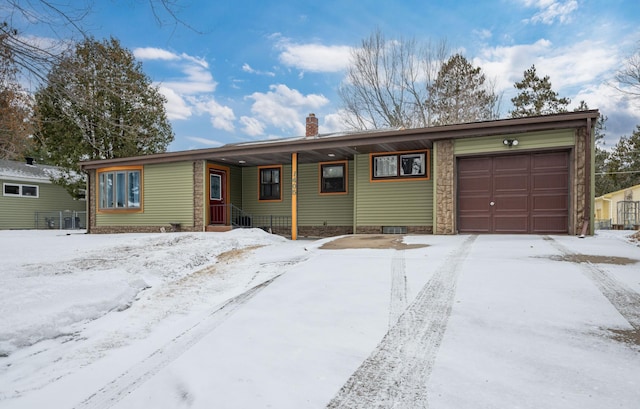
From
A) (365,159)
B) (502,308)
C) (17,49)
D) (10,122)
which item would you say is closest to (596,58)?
(365,159)

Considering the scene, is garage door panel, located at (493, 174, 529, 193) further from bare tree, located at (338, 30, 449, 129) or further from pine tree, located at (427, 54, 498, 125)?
bare tree, located at (338, 30, 449, 129)

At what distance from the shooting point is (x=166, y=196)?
13.9 meters

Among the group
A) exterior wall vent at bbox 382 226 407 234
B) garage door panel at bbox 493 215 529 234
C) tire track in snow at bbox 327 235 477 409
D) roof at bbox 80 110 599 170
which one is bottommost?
tire track in snow at bbox 327 235 477 409

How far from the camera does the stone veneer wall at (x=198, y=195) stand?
13.2 metres

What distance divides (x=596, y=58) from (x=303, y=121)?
47.1 feet

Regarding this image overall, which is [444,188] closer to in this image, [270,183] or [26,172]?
[270,183]

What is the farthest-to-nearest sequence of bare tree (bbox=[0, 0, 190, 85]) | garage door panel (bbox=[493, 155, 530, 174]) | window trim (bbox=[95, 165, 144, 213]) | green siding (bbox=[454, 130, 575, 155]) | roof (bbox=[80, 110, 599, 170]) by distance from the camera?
window trim (bbox=[95, 165, 144, 213]), garage door panel (bbox=[493, 155, 530, 174]), green siding (bbox=[454, 130, 575, 155]), roof (bbox=[80, 110, 599, 170]), bare tree (bbox=[0, 0, 190, 85])

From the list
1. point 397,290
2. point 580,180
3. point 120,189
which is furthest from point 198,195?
point 580,180

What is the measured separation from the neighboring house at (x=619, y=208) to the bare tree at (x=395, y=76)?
1057cm

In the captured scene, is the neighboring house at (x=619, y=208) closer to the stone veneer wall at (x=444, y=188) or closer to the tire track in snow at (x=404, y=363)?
the stone veneer wall at (x=444, y=188)

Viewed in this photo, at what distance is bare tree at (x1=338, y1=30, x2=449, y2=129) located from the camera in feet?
73.2

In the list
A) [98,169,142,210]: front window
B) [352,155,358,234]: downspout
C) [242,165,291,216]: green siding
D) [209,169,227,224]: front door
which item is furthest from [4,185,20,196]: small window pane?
[352,155,358,234]: downspout

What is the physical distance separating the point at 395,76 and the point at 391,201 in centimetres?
1353

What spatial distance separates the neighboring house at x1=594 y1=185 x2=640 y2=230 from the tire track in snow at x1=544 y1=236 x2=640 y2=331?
12.3 metres
